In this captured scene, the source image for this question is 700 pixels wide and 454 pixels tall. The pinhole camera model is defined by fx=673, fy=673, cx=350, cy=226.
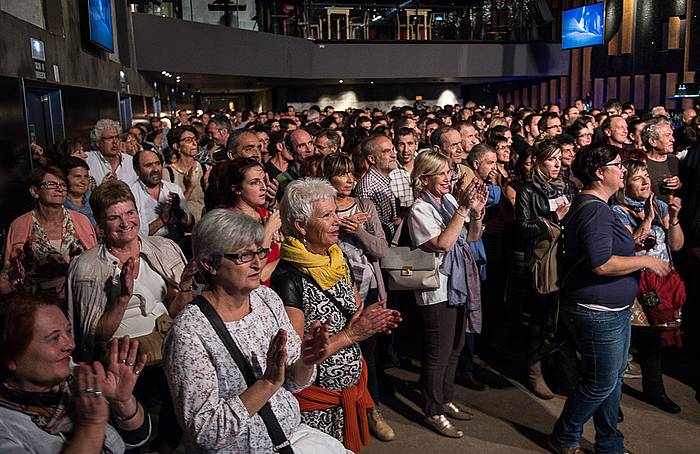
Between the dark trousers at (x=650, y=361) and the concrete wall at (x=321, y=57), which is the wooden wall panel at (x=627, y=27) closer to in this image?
the concrete wall at (x=321, y=57)

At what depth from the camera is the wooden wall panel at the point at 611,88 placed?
57.7 feet

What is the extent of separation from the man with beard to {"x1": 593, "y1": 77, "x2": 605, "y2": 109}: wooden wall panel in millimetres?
16155

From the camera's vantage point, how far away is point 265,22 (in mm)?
18062

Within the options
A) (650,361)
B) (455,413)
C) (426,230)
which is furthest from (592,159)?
(455,413)

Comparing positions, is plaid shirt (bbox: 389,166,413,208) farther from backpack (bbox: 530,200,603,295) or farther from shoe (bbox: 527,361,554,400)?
backpack (bbox: 530,200,603,295)

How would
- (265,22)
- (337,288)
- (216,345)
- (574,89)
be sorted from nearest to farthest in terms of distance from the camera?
(216,345) → (337,288) → (265,22) → (574,89)

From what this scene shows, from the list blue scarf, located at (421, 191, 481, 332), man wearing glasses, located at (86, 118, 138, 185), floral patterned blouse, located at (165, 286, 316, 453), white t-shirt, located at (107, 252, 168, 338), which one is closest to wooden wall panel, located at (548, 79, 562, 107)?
man wearing glasses, located at (86, 118, 138, 185)

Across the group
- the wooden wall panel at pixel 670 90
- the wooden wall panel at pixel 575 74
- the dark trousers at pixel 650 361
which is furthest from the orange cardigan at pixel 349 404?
the wooden wall panel at pixel 575 74

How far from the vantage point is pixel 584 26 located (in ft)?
59.6

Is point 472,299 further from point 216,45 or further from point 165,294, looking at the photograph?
point 216,45

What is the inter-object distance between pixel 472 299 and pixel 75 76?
22.3 ft

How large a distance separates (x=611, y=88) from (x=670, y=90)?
2912 mm

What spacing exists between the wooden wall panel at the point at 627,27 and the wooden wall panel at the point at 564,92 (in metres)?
4.31

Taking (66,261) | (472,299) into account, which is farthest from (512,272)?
(66,261)
